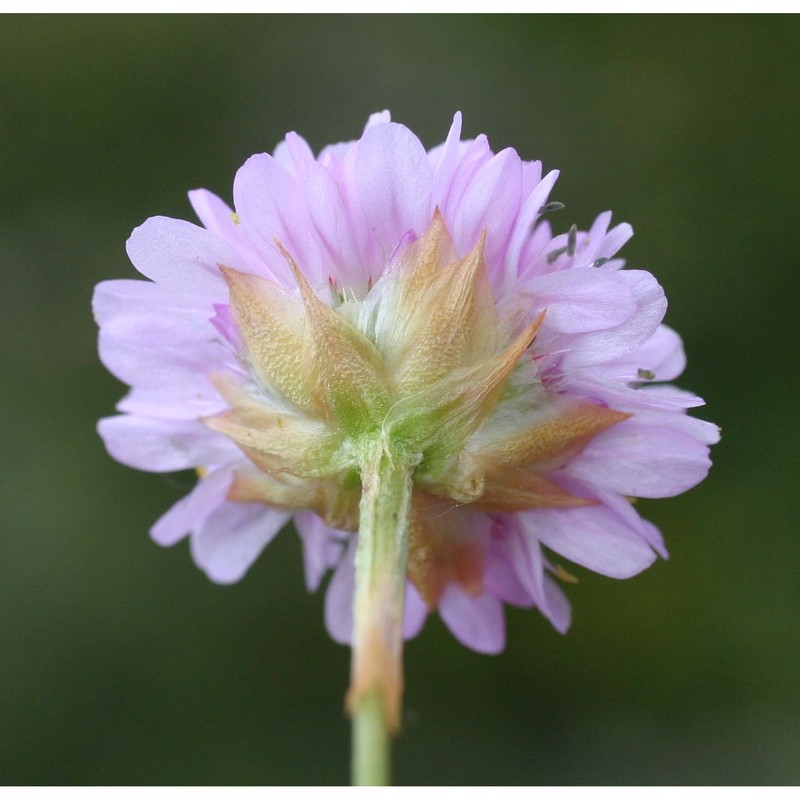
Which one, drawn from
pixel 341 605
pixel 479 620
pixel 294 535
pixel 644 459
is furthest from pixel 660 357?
pixel 294 535

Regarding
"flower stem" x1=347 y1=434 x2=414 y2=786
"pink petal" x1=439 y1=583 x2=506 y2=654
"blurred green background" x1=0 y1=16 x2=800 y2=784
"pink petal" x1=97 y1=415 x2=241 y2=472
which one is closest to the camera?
"flower stem" x1=347 y1=434 x2=414 y2=786

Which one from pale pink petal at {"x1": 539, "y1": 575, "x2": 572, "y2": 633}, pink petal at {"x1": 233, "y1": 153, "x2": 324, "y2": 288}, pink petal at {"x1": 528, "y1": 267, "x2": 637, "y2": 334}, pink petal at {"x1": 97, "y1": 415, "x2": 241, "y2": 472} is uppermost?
pink petal at {"x1": 233, "y1": 153, "x2": 324, "y2": 288}

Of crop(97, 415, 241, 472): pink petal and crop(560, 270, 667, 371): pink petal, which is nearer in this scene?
crop(560, 270, 667, 371): pink petal

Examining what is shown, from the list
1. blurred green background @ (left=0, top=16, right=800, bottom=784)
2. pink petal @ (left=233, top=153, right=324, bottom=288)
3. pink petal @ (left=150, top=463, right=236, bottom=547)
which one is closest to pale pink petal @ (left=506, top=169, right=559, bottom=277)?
pink petal @ (left=233, top=153, right=324, bottom=288)

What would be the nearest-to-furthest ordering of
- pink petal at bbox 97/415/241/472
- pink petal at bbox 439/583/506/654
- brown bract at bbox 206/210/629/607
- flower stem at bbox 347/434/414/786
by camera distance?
flower stem at bbox 347/434/414/786, brown bract at bbox 206/210/629/607, pink petal at bbox 97/415/241/472, pink petal at bbox 439/583/506/654

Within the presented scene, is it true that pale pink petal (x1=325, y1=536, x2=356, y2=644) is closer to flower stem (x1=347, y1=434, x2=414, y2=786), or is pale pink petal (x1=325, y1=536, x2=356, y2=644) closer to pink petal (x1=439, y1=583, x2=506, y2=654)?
pink petal (x1=439, y1=583, x2=506, y2=654)

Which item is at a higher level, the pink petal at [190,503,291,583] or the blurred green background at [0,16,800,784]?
the blurred green background at [0,16,800,784]

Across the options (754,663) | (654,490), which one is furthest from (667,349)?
(754,663)

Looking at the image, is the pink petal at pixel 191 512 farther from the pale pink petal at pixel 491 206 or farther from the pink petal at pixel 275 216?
the pale pink petal at pixel 491 206
